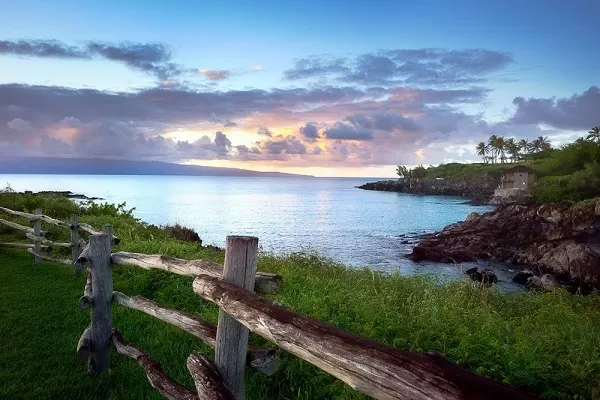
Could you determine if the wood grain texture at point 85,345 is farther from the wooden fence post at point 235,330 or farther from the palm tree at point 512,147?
the palm tree at point 512,147

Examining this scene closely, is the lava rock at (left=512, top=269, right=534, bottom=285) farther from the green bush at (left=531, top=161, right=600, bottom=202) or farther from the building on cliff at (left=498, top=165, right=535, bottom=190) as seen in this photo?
the building on cliff at (left=498, top=165, right=535, bottom=190)

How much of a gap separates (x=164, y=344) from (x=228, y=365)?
3.09m

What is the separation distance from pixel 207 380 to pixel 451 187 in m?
144

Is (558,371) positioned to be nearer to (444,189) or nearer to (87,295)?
(87,295)

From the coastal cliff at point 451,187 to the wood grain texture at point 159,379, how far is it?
12071 cm

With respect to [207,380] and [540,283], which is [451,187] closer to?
[540,283]

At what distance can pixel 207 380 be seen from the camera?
384cm

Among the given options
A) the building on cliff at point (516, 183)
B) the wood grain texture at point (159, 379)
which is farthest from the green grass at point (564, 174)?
the wood grain texture at point (159, 379)

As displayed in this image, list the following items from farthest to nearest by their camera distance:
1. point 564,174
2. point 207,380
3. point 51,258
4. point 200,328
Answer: point 564,174 → point 51,258 → point 200,328 → point 207,380

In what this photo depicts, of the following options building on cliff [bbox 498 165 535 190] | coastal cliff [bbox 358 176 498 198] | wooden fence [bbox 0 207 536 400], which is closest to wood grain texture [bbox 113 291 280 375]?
wooden fence [bbox 0 207 536 400]

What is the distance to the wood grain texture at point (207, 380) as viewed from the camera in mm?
3775

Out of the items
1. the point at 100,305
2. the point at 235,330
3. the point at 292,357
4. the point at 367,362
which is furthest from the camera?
the point at 100,305

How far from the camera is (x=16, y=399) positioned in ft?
17.6

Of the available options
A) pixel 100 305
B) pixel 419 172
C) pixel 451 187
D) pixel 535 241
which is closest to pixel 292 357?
pixel 100 305
